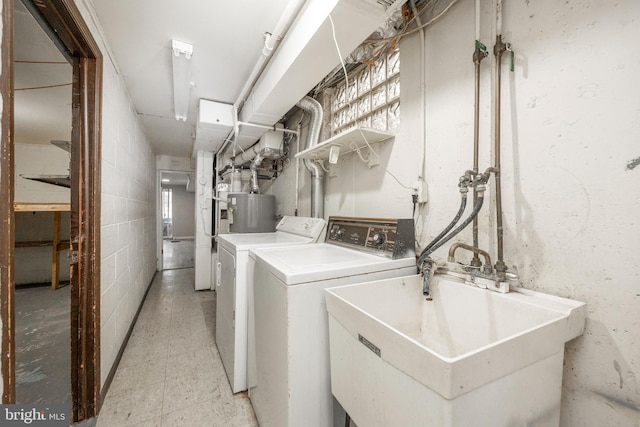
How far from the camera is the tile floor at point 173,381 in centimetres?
144

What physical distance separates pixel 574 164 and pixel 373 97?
1.23m

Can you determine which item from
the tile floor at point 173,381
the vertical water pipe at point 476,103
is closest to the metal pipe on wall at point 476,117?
the vertical water pipe at point 476,103

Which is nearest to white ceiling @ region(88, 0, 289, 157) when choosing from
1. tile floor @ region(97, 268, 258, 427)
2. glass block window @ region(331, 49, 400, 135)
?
glass block window @ region(331, 49, 400, 135)

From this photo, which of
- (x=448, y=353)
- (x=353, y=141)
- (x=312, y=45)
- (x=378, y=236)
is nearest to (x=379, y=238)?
(x=378, y=236)

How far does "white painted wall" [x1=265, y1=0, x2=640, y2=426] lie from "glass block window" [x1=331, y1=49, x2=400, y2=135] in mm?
403

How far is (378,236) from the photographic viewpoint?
140 cm

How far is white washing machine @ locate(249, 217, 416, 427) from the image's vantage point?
1.00 m

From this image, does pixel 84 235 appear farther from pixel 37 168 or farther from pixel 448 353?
pixel 37 168

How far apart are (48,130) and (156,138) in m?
1.15

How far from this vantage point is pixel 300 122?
2707 mm

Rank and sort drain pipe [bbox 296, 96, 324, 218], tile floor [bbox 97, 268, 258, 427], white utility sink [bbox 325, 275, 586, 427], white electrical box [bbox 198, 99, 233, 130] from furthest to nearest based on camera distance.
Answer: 1. white electrical box [bbox 198, 99, 233, 130]
2. drain pipe [bbox 296, 96, 324, 218]
3. tile floor [bbox 97, 268, 258, 427]
4. white utility sink [bbox 325, 275, 586, 427]

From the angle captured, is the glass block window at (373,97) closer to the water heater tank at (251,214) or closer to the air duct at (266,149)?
the air duct at (266,149)

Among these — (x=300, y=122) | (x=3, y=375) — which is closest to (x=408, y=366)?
(x=3, y=375)

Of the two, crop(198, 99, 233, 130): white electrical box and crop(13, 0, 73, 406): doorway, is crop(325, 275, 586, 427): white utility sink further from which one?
crop(198, 99, 233, 130): white electrical box
